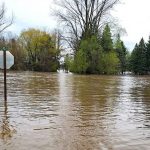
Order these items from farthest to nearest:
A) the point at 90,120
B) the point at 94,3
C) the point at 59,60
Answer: the point at 59,60 < the point at 94,3 < the point at 90,120

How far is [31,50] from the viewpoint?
89.8 meters

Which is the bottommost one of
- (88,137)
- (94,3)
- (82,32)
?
(88,137)

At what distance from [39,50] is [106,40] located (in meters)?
30.3

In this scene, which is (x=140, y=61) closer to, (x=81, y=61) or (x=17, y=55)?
(x=81, y=61)

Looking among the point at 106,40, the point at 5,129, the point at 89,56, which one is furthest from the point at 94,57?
the point at 5,129

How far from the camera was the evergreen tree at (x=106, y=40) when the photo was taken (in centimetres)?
5918

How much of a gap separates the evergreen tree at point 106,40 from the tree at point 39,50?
20857mm

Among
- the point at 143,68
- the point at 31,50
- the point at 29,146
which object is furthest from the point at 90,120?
the point at 31,50

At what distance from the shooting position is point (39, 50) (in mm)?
87500

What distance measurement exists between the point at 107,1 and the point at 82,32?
19.5ft

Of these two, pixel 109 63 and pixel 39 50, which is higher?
pixel 39 50

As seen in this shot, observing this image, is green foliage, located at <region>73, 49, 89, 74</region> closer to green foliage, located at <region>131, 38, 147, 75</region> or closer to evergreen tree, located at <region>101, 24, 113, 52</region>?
evergreen tree, located at <region>101, 24, 113, 52</region>

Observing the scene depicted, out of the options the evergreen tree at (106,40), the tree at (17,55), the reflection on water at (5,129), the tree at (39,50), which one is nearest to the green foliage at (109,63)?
the evergreen tree at (106,40)

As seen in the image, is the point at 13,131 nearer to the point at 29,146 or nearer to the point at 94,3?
the point at 29,146
